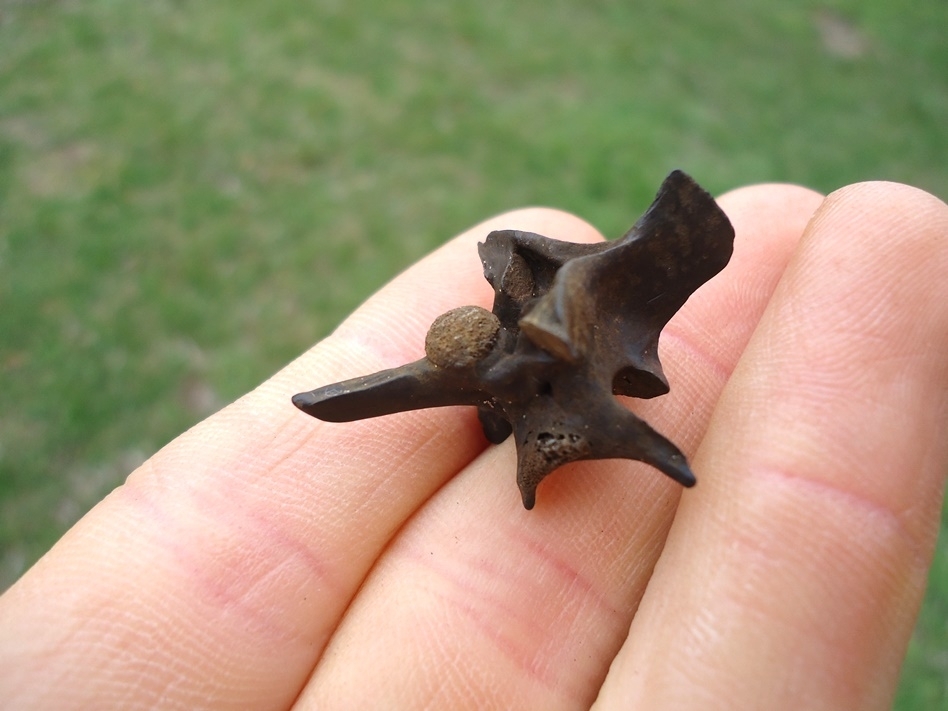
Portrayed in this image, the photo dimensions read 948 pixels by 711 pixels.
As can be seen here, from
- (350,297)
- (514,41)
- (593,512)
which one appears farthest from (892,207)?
(514,41)

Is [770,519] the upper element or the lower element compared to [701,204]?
lower

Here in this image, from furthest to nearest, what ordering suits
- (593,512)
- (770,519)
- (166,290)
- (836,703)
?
1. (166,290)
2. (593,512)
3. (770,519)
4. (836,703)

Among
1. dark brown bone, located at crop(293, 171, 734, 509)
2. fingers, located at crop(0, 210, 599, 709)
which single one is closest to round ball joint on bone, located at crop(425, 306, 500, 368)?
dark brown bone, located at crop(293, 171, 734, 509)

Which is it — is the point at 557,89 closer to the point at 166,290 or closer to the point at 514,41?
the point at 514,41

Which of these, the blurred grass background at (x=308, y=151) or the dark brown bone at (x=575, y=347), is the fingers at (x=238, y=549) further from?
the blurred grass background at (x=308, y=151)

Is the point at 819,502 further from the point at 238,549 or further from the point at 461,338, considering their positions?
the point at 238,549

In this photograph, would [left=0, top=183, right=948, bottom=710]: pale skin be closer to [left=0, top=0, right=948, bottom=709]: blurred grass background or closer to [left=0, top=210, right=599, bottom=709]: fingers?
[left=0, top=210, right=599, bottom=709]: fingers
